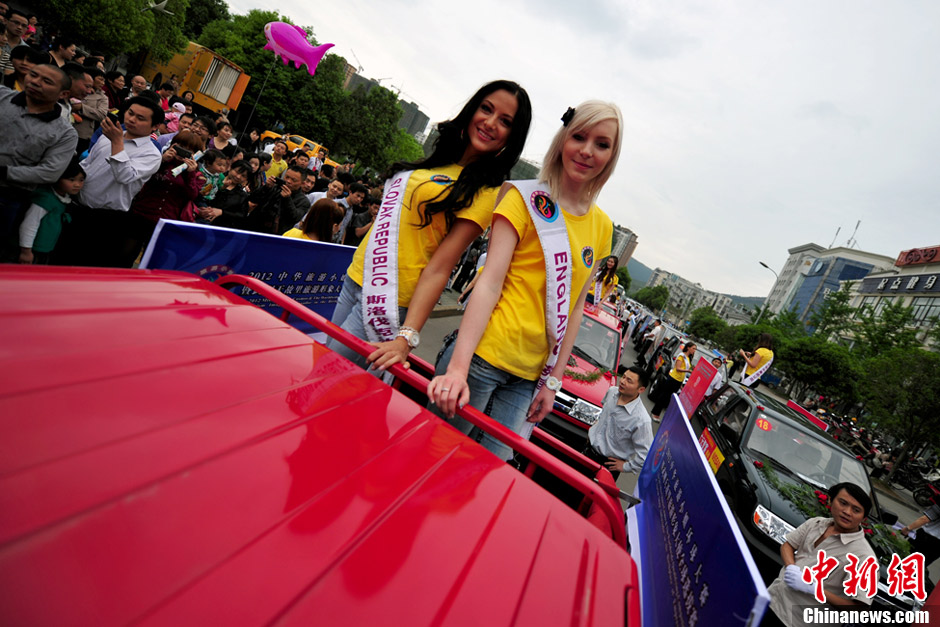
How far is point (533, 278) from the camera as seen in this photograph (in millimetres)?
1860

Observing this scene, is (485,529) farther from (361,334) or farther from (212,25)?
(212,25)

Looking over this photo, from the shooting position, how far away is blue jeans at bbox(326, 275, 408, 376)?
6.51 feet

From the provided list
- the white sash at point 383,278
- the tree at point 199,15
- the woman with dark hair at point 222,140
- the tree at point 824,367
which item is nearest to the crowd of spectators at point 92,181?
the woman with dark hair at point 222,140

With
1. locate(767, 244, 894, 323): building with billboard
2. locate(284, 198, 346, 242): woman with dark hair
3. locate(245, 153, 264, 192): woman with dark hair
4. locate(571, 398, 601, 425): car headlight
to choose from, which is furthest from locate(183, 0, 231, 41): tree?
locate(767, 244, 894, 323): building with billboard

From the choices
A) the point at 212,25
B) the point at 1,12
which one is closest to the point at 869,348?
A: the point at 1,12

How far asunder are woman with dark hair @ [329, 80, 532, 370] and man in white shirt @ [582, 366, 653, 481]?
249cm

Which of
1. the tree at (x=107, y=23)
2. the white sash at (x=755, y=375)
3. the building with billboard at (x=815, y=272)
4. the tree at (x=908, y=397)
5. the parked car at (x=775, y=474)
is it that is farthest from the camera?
the building with billboard at (x=815, y=272)

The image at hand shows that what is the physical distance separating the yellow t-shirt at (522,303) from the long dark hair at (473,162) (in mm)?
200

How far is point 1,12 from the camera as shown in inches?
338

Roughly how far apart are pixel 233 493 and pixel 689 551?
1.43 metres

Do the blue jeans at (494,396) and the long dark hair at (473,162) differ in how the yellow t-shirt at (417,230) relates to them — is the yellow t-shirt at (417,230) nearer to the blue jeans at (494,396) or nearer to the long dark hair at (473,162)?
the long dark hair at (473,162)

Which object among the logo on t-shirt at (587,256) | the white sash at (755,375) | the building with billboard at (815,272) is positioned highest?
the building with billboard at (815,272)

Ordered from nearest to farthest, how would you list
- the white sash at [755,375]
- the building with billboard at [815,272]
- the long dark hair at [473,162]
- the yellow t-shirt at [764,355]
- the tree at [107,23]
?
1. the long dark hair at [473,162]
2. the yellow t-shirt at [764,355]
3. the white sash at [755,375]
4. the tree at [107,23]
5. the building with billboard at [815,272]

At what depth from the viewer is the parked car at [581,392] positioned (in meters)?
4.80
